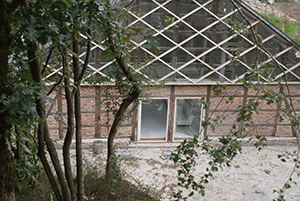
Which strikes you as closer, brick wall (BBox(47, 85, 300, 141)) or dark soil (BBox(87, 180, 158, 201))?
dark soil (BBox(87, 180, 158, 201))

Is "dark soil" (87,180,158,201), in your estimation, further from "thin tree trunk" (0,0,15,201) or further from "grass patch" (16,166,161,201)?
"thin tree trunk" (0,0,15,201)

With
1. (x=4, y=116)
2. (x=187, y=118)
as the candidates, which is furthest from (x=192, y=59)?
(x=4, y=116)

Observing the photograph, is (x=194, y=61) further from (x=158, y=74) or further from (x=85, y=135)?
(x=85, y=135)

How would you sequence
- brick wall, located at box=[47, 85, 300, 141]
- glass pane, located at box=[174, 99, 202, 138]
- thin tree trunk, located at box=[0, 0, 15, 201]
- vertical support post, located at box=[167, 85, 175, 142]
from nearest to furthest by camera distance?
thin tree trunk, located at box=[0, 0, 15, 201]
brick wall, located at box=[47, 85, 300, 141]
vertical support post, located at box=[167, 85, 175, 142]
glass pane, located at box=[174, 99, 202, 138]

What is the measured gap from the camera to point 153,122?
8.55m

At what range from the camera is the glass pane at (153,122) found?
7676 mm

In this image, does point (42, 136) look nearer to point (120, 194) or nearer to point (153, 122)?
point (120, 194)

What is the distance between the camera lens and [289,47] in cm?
687

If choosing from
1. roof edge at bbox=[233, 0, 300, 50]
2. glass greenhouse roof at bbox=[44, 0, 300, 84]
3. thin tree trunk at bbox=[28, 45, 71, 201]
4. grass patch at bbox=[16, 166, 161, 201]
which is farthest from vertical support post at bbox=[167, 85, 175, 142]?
thin tree trunk at bbox=[28, 45, 71, 201]

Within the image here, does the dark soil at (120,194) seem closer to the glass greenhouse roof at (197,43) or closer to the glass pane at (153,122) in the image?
the glass pane at (153,122)

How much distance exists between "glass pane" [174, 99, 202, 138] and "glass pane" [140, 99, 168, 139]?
45 centimetres

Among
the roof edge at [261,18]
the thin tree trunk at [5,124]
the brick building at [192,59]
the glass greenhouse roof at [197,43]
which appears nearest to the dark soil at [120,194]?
the brick building at [192,59]

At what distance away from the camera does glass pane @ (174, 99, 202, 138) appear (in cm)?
757

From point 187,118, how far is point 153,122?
47.1 inches
